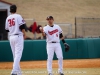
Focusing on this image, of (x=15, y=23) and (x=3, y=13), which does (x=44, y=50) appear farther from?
(x=3, y=13)

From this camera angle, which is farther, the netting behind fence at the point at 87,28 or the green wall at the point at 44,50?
the netting behind fence at the point at 87,28

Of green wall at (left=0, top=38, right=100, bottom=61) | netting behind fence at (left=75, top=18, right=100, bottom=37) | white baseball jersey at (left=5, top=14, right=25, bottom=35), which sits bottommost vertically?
green wall at (left=0, top=38, right=100, bottom=61)

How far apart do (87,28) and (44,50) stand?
517cm

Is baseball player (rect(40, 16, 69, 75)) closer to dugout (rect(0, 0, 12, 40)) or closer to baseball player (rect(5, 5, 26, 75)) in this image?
baseball player (rect(5, 5, 26, 75))

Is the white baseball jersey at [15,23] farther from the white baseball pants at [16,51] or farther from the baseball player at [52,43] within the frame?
the baseball player at [52,43]

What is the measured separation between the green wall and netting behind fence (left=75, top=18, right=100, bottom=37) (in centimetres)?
299

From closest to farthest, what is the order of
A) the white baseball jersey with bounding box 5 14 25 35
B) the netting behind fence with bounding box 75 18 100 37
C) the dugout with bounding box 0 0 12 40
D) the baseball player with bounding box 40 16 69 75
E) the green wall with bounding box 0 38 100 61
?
the white baseball jersey with bounding box 5 14 25 35
the baseball player with bounding box 40 16 69 75
the green wall with bounding box 0 38 100 61
the netting behind fence with bounding box 75 18 100 37
the dugout with bounding box 0 0 12 40

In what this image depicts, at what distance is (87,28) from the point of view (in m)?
22.1

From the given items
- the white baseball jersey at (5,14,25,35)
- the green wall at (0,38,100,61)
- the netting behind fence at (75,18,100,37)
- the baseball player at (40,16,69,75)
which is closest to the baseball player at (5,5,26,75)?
the white baseball jersey at (5,14,25,35)

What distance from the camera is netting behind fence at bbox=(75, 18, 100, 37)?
70.5 feet

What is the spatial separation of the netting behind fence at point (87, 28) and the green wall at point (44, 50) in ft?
9.80

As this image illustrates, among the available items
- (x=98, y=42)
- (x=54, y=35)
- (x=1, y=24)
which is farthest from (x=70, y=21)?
(x=54, y=35)

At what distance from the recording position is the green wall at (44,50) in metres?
17.5

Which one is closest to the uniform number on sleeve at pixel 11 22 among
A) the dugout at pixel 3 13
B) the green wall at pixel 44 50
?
the green wall at pixel 44 50
